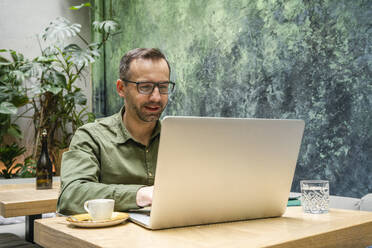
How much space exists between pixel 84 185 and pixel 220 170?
462 mm

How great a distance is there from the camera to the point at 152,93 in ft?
5.10

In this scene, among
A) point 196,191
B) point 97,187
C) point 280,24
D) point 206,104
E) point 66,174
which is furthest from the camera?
point 206,104

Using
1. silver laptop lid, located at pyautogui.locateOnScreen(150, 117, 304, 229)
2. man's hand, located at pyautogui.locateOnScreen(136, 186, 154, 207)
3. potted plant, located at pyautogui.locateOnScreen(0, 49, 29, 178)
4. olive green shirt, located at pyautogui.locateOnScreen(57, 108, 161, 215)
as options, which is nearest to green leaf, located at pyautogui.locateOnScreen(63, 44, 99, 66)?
potted plant, located at pyautogui.locateOnScreen(0, 49, 29, 178)

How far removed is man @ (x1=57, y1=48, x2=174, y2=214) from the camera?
1.55m

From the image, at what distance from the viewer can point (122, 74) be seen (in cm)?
169

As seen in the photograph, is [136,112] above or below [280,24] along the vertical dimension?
below

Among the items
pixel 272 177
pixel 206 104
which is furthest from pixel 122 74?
pixel 206 104

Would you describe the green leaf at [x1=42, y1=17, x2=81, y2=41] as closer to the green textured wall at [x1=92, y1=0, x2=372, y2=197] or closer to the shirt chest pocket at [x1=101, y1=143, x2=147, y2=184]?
the green textured wall at [x1=92, y1=0, x2=372, y2=197]

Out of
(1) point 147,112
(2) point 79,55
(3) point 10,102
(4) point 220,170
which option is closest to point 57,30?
(2) point 79,55

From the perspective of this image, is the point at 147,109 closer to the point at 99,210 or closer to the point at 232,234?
the point at 99,210

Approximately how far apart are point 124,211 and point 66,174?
261 mm

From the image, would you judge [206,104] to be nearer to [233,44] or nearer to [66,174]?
[233,44]

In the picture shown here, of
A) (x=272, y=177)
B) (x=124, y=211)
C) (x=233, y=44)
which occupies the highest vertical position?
(x=233, y=44)

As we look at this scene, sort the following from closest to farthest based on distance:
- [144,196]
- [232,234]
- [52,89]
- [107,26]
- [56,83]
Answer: [232,234]
[144,196]
[52,89]
[56,83]
[107,26]
